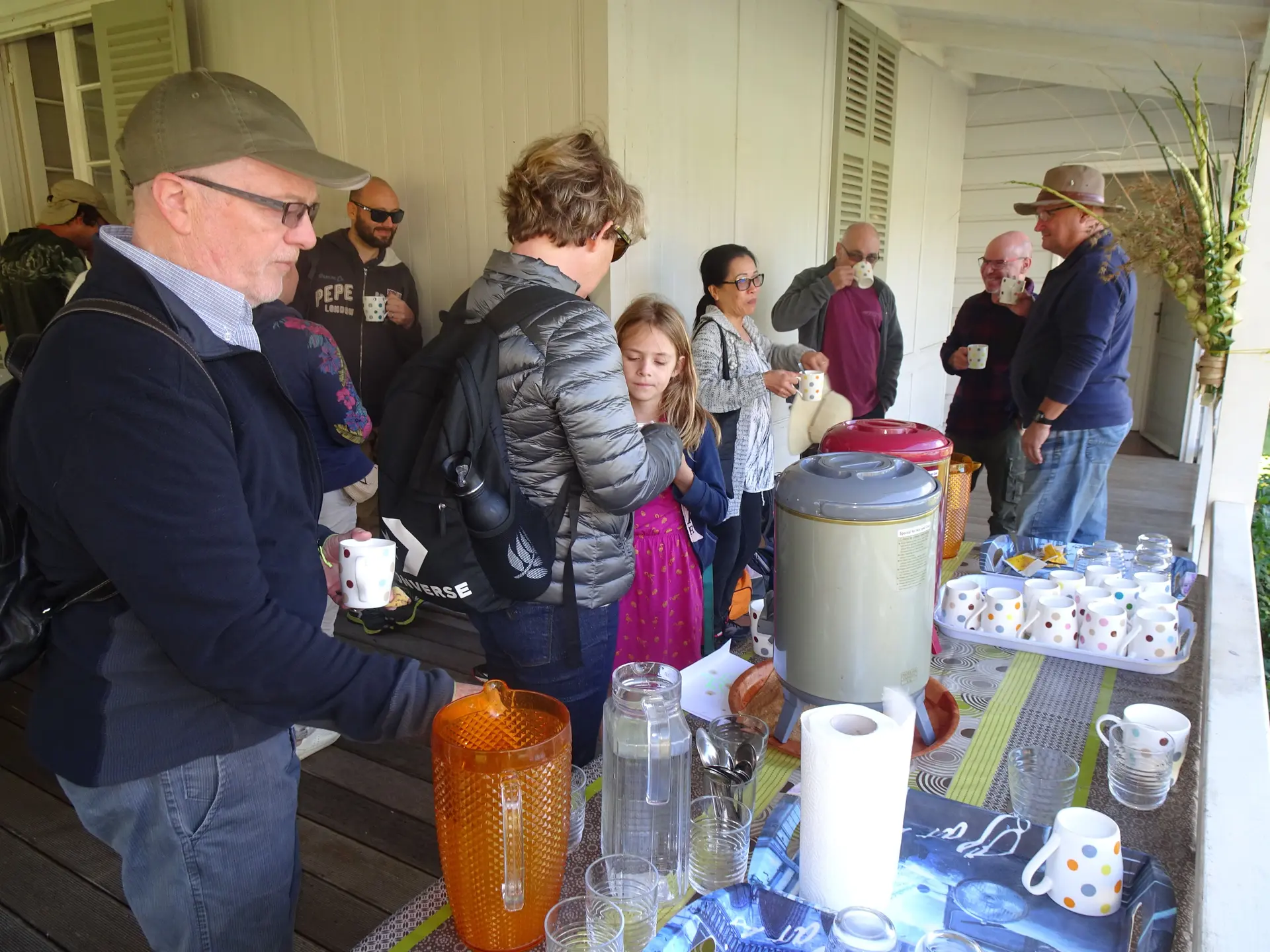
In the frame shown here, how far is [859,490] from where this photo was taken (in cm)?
108

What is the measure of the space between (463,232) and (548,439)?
Answer: 2256 millimetres

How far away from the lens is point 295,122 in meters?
1.09

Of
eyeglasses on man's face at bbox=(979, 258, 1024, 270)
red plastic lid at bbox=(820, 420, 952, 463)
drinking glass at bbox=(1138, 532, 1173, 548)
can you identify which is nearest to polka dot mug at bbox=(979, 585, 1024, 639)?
red plastic lid at bbox=(820, 420, 952, 463)

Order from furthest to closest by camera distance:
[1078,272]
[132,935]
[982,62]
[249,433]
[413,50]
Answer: [982,62]
[413,50]
[1078,272]
[132,935]
[249,433]

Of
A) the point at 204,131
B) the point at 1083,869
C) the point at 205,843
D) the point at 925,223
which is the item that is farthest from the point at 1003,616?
the point at 925,223

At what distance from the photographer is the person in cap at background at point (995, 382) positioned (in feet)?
12.0

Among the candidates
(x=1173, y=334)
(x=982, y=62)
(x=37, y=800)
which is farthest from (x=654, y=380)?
(x=1173, y=334)

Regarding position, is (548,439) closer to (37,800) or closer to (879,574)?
(879,574)

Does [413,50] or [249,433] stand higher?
[413,50]

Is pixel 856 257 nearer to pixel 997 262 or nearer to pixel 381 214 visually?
pixel 997 262

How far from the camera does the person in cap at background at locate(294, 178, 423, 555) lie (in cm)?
342

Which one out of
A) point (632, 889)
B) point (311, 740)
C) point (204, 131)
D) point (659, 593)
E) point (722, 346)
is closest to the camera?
point (632, 889)

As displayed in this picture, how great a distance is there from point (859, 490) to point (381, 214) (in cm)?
283

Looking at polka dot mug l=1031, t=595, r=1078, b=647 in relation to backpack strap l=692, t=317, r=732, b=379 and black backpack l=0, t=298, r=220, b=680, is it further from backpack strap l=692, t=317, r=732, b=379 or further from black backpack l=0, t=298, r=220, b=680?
backpack strap l=692, t=317, r=732, b=379
